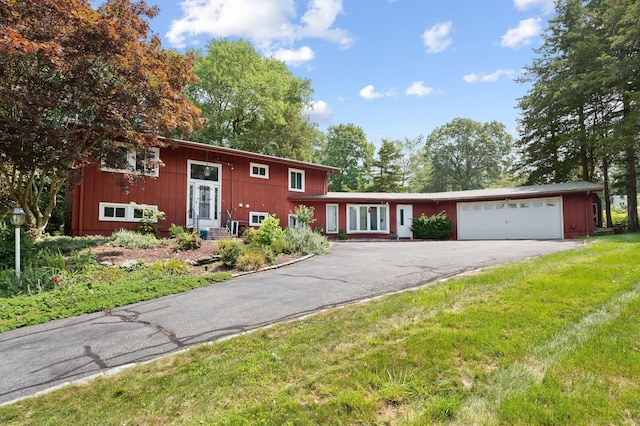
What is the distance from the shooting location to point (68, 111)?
8992 millimetres

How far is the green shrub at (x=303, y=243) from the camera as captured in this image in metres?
11.3

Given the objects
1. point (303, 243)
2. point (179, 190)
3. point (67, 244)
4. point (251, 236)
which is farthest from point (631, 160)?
point (67, 244)

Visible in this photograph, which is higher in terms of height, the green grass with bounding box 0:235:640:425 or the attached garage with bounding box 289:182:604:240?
the attached garage with bounding box 289:182:604:240

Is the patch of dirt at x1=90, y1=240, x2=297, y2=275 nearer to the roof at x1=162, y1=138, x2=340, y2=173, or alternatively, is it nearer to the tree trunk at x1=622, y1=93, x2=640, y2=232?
the roof at x1=162, y1=138, x2=340, y2=173

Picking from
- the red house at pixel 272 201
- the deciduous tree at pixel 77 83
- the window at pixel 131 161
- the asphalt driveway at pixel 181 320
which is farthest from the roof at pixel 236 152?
the asphalt driveway at pixel 181 320

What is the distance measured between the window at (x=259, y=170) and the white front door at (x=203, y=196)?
180cm

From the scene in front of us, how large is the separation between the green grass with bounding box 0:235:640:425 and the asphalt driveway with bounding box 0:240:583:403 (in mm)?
555

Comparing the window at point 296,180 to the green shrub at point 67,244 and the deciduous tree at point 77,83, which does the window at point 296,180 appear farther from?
the green shrub at point 67,244

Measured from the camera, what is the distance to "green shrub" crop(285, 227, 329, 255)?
11266 millimetres

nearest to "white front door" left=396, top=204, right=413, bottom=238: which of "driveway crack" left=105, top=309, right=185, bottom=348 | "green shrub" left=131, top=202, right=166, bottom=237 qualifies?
"green shrub" left=131, top=202, right=166, bottom=237

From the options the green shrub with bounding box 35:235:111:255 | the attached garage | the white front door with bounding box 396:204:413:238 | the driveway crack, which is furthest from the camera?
the white front door with bounding box 396:204:413:238

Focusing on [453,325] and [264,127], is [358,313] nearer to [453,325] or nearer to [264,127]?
[453,325]

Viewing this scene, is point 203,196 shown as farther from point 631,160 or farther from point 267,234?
point 631,160

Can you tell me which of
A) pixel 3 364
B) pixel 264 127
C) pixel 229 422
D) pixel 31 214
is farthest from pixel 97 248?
pixel 264 127
